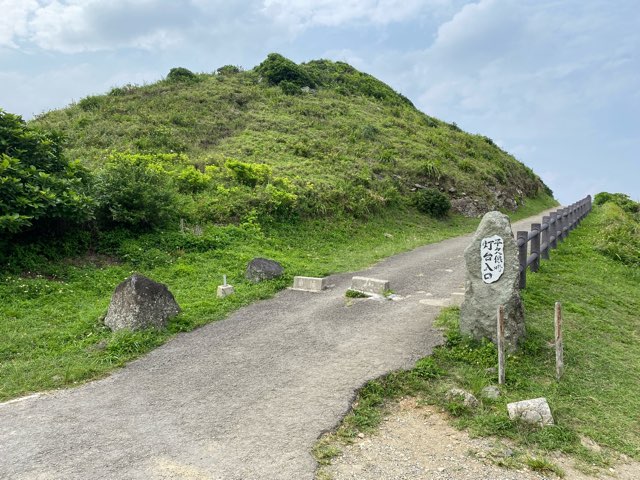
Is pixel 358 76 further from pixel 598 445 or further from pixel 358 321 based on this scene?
pixel 598 445

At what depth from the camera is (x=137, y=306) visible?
7.38m

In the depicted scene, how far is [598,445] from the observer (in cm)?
473

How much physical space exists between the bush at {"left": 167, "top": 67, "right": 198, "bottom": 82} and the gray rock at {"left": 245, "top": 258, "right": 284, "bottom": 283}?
2722 cm

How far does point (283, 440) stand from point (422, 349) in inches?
109

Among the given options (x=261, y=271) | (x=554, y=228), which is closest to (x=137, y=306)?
(x=261, y=271)

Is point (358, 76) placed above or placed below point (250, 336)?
above

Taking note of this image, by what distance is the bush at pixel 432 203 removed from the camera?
67.1 ft

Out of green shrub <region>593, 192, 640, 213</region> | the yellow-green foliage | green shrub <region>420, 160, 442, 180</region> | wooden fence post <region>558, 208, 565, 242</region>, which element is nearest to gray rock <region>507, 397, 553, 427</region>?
the yellow-green foliage

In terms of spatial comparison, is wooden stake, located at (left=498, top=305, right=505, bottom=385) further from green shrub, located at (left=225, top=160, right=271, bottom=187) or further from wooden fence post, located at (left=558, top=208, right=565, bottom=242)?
green shrub, located at (left=225, top=160, right=271, bottom=187)

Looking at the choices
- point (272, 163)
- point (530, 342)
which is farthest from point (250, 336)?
point (272, 163)

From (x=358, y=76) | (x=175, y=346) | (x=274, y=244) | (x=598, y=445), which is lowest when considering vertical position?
(x=598, y=445)

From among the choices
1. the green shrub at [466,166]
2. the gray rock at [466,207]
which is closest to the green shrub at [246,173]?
the gray rock at [466,207]

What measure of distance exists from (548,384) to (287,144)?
1952cm

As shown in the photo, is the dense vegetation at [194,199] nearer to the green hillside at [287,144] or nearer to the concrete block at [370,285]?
the green hillside at [287,144]
